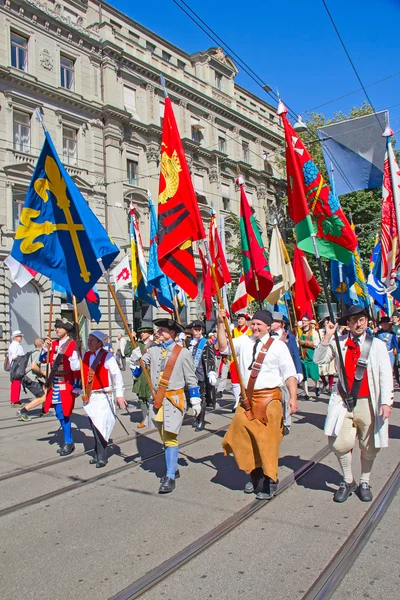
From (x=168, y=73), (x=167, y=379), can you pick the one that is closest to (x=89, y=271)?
(x=167, y=379)

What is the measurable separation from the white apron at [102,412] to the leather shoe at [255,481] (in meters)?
2.02

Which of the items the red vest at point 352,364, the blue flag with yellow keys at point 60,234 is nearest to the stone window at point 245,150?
the blue flag with yellow keys at point 60,234

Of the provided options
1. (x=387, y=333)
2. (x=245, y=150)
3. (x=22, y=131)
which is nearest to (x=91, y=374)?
(x=387, y=333)

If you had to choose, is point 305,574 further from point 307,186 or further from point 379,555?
point 307,186

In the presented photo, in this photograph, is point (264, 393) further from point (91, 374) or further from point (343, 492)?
point (91, 374)

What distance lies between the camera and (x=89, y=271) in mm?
6820

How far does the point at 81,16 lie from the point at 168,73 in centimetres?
707

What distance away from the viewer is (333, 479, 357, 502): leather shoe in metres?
4.97

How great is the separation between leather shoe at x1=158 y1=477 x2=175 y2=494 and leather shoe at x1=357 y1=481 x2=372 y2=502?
6.15 feet

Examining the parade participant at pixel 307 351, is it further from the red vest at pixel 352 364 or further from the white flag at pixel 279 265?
the red vest at pixel 352 364

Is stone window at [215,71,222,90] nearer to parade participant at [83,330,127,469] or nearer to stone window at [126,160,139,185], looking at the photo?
stone window at [126,160,139,185]

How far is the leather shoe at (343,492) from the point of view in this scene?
196 inches

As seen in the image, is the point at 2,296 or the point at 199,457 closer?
the point at 199,457

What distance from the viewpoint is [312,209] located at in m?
7.52
